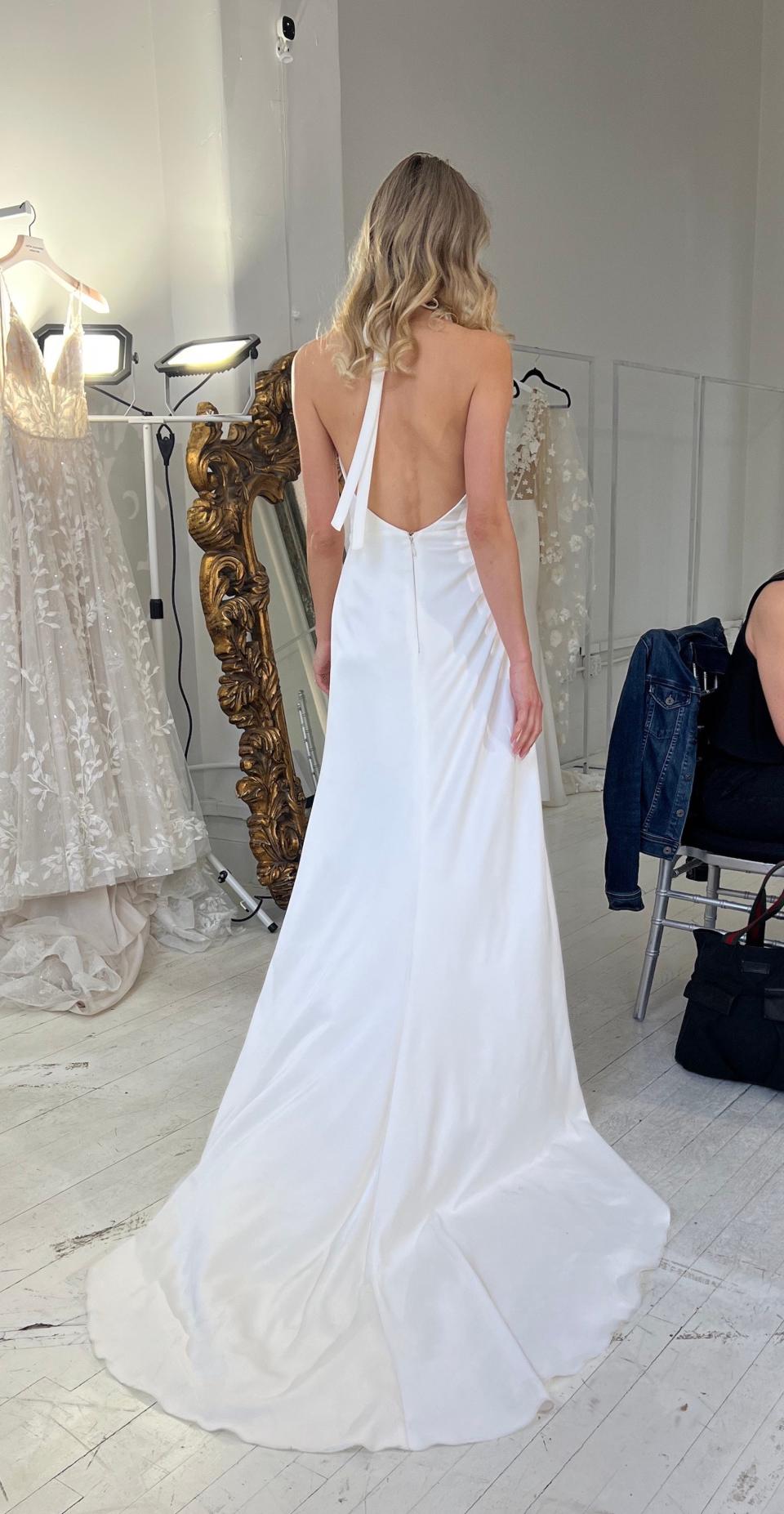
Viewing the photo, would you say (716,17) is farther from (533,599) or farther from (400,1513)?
(400,1513)

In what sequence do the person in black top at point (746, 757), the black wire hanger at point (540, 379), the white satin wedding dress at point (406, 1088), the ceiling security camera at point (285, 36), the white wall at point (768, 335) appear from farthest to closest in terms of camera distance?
Result: the white wall at point (768, 335) → the black wire hanger at point (540, 379) → the ceiling security camera at point (285, 36) → the person in black top at point (746, 757) → the white satin wedding dress at point (406, 1088)

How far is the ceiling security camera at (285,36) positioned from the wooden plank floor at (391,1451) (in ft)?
9.47

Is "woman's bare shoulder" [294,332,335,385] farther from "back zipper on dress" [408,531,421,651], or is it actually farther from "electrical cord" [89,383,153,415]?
"electrical cord" [89,383,153,415]

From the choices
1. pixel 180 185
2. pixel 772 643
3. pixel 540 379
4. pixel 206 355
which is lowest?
pixel 772 643

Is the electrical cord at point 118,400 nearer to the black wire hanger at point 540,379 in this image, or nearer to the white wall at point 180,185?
the white wall at point 180,185

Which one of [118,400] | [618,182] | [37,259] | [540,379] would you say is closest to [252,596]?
[118,400]

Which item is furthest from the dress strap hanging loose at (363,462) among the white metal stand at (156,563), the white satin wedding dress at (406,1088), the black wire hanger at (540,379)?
the black wire hanger at (540,379)

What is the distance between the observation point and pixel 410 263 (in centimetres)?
192

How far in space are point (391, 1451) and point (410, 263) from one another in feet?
5.53

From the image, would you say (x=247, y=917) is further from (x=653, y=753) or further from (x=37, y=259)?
(x=37, y=259)

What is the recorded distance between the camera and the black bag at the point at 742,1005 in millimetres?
2527

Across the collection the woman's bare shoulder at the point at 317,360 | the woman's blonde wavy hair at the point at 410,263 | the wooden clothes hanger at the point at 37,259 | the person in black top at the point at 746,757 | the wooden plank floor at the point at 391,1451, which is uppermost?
the wooden clothes hanger at the point at 37,259

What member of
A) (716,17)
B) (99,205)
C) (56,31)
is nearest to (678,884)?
(99,205)

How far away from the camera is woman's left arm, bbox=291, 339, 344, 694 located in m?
2.09
